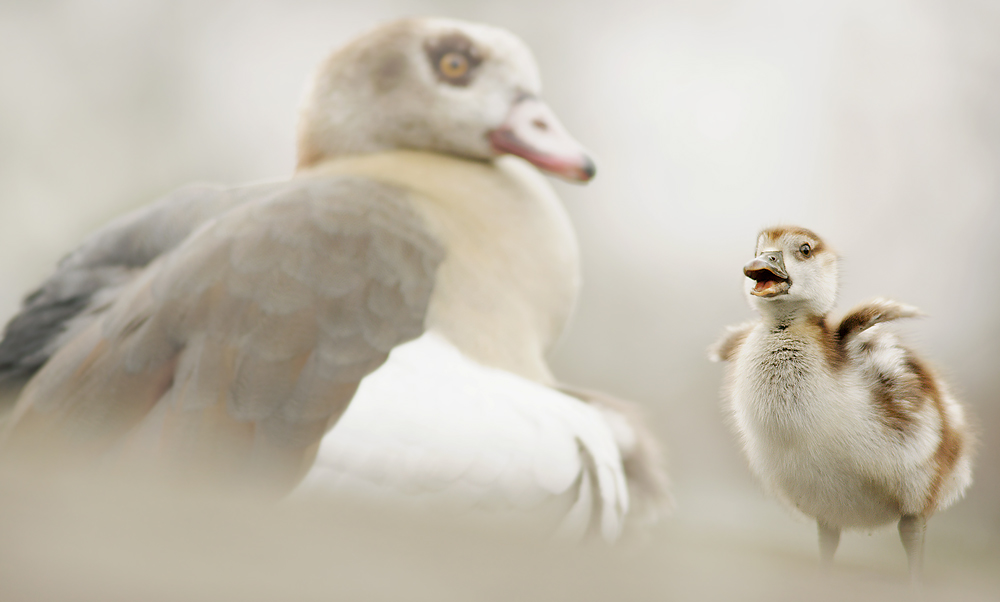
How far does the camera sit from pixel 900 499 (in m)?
0.28

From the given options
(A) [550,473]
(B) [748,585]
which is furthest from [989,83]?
(B) [748,585]

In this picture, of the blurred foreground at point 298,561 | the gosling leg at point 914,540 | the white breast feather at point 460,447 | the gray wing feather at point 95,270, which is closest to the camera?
the blurred foreground at point 298,561

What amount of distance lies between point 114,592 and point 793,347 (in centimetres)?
25

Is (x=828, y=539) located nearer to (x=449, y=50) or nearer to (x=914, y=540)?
(x=914, y=540)

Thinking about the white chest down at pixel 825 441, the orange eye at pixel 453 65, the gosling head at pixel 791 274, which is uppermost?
the orange eye at pixel 453 65

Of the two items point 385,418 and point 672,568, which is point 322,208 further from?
point 672,568

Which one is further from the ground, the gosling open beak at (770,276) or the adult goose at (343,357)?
the gosling open beak at (770,276)

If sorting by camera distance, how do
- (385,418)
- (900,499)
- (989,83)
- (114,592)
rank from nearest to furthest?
(114,592) → (900,499) → (385,418) → (989,83)

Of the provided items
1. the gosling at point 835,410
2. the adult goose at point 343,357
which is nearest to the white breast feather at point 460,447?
the adult goose at point 343,357

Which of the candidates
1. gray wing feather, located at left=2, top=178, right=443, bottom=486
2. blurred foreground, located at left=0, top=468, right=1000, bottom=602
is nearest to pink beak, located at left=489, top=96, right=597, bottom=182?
gray wing feather, located at left=2, top=178, right=443, bottom=486

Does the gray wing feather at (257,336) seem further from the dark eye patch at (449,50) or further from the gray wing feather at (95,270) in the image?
the dark eye patch at (449,50)

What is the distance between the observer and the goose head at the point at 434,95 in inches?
28.7

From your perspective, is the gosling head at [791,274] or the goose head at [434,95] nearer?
the gosling head at [791,274]

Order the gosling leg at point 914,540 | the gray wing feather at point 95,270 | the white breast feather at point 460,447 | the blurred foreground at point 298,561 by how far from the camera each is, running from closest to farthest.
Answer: the blurred foreground at point 298,561, the gosling leg at point 914,540, the white breast feather at point 460,447, the gray wing feather at point 95,270
